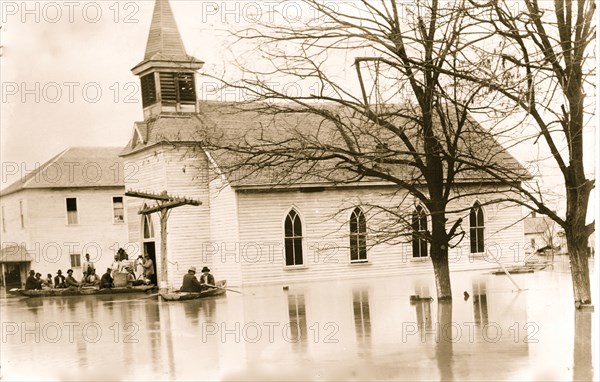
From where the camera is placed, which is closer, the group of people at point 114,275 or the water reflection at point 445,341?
the water reflection at point 445,341

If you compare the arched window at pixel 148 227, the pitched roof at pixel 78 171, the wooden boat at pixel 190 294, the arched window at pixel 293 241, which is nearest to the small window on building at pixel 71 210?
the pitched roof at pixel 78 171

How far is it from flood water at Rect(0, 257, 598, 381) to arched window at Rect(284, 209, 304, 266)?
7.96 metres

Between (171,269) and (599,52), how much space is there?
1229 inches

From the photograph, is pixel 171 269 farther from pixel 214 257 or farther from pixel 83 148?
pixel 83 148

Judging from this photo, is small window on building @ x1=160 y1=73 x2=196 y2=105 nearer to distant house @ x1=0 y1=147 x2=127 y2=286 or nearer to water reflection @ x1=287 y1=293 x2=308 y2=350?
distant house @ x1=0 y1=147 x2=127 y2=286

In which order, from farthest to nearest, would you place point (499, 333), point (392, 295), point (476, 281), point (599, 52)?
point (476, 281), point (392, 295), point (499, 333), point (599, 52)

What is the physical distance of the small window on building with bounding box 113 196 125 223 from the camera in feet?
176

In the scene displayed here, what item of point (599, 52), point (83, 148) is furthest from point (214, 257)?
point (599, 52)

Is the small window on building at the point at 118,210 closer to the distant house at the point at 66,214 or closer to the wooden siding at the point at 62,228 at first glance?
the distant house at the point at 66,214

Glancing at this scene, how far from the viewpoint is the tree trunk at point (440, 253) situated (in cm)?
2191

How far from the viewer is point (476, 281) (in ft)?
116

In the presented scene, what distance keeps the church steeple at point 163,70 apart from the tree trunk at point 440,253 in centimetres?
2132

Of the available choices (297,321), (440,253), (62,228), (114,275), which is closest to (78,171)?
(62,228)

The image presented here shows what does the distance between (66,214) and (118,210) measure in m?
3.34
